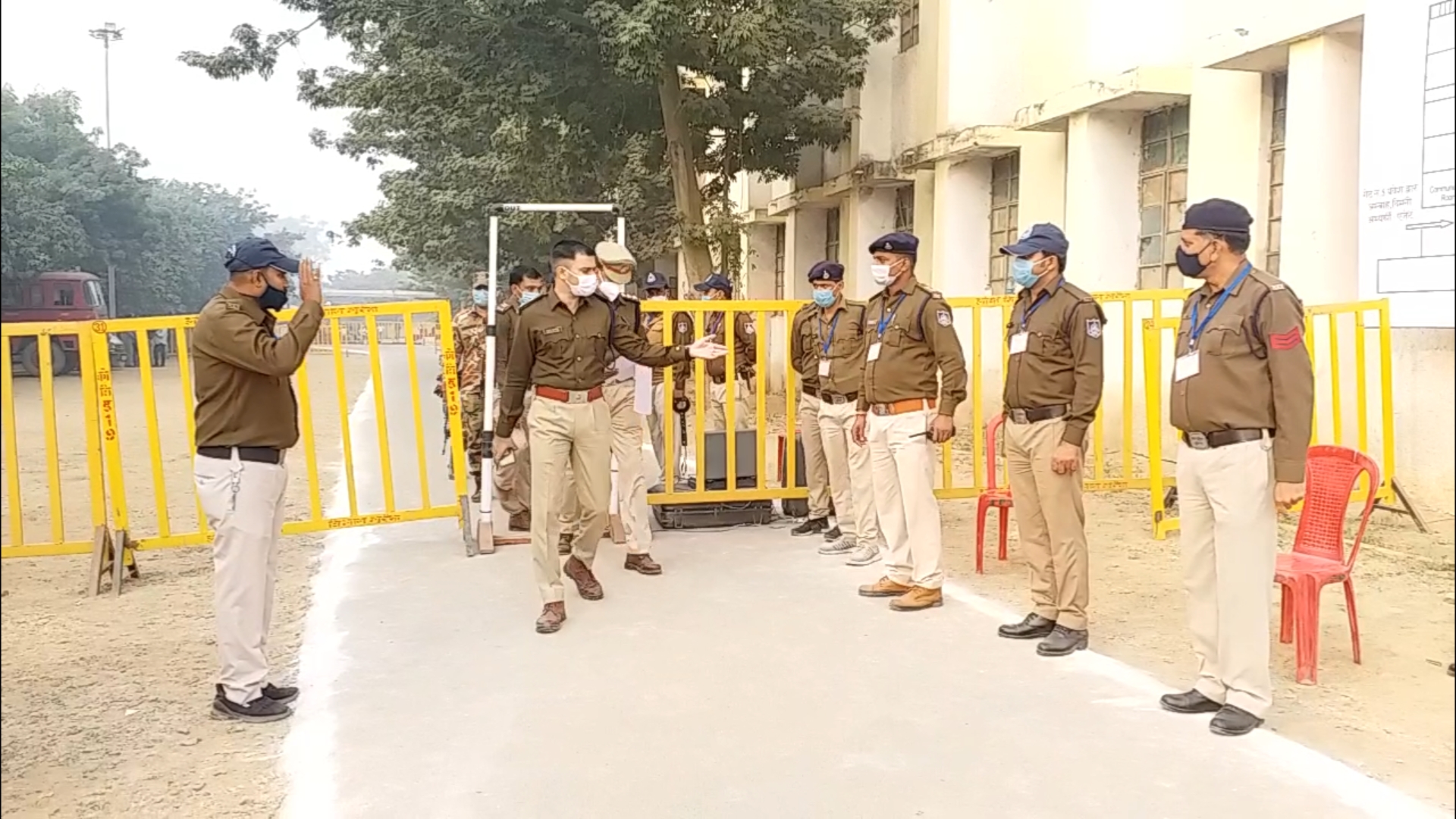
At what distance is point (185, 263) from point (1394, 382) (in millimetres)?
29013

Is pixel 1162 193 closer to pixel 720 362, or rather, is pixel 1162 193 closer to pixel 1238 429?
pixel 720 362

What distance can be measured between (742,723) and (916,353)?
2.34 meters

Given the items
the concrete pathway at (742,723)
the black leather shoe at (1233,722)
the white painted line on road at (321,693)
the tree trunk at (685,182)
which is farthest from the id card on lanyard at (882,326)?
the tree trunk at (685,182)

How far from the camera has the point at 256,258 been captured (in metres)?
4.44

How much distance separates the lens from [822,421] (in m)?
7.69

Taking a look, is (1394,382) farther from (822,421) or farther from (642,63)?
(642,63)

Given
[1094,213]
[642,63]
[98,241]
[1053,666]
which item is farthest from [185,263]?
[1053,666]

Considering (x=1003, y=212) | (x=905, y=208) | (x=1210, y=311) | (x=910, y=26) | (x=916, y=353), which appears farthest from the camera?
(x=905, y=208)

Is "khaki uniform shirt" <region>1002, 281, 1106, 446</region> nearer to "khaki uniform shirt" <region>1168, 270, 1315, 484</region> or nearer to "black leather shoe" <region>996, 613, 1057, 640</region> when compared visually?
"khaki uniform shirt" <region>1168, 270, 1315, 484</region>

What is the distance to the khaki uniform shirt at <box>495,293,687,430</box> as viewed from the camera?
584cm

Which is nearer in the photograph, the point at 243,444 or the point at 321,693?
the point at 243,444

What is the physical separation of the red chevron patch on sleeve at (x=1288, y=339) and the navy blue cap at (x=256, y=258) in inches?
140

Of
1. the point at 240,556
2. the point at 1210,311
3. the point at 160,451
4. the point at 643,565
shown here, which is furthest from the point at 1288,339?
the point at 160,451

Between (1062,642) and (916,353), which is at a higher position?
(916,353)
